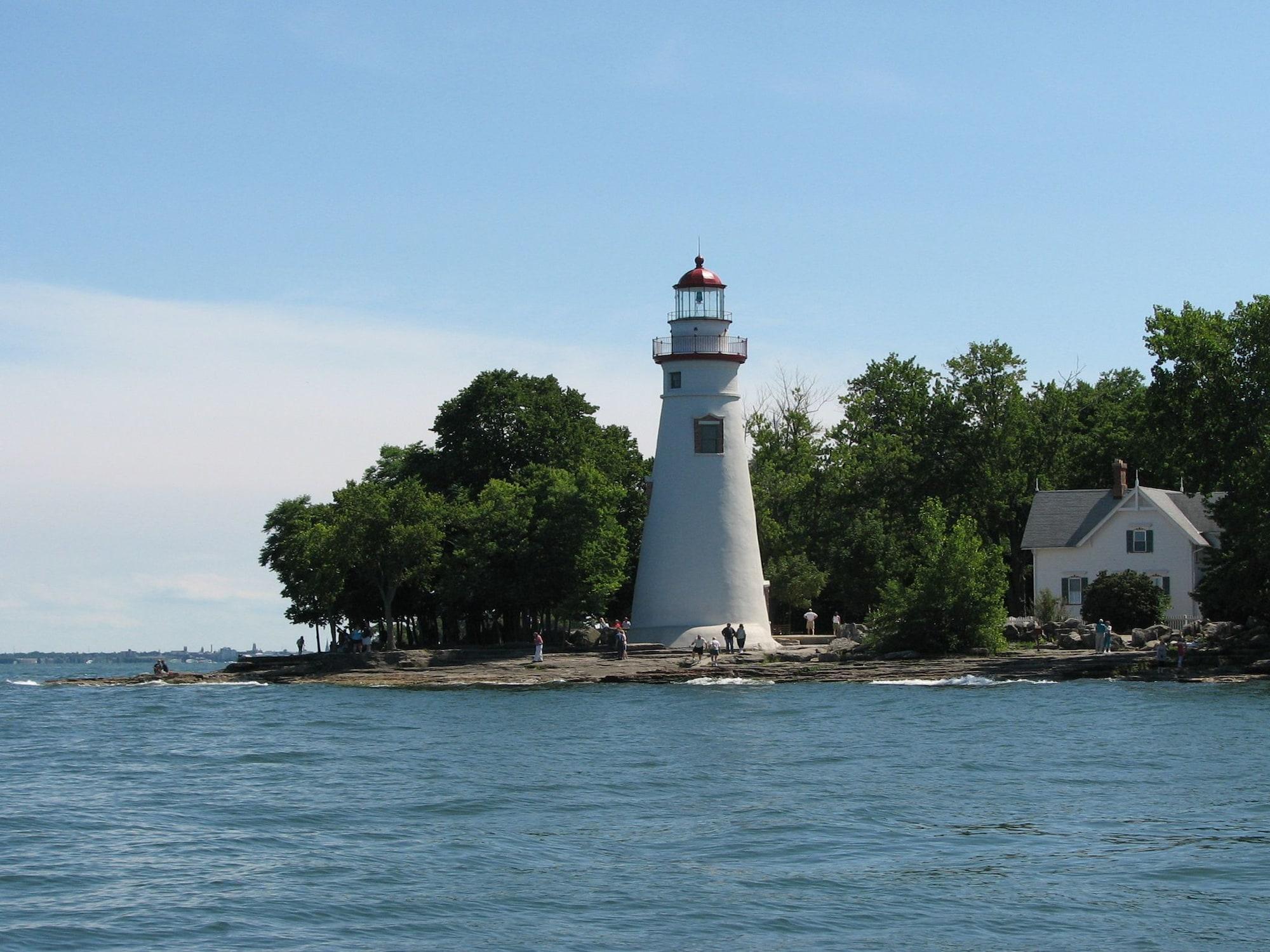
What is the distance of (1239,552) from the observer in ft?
161

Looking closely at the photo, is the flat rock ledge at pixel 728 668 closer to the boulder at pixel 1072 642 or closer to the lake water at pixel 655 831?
the boulder at pixel 1072 642

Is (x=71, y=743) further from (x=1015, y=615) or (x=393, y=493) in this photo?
(x=1015, y=615)

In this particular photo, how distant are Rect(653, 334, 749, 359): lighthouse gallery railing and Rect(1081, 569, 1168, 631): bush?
16.9 m

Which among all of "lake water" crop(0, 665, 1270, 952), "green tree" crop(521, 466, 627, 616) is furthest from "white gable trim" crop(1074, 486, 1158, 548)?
"lake water" crop(0, 665, 1270, 952)

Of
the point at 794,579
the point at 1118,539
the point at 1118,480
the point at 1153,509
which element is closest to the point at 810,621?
the point at 794,579

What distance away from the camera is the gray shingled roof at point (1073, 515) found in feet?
212

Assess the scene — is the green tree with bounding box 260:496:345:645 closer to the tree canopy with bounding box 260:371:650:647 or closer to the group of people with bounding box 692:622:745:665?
the tree canopy with bounding box 260:371:650:647

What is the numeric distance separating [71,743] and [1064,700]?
2476cm

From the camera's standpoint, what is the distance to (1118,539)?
6394 cm

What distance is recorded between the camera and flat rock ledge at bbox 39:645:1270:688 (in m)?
47.6

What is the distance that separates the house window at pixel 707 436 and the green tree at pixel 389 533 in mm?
10040

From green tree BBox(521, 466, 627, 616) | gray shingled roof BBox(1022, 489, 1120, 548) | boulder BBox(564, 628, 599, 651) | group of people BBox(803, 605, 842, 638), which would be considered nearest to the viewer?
green tree BBox(521, 466, 627, 616)

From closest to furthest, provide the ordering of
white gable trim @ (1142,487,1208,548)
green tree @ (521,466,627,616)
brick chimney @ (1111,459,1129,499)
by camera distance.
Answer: green tree @ (521,466,627,616) → white gable trim @ (1142,487,1208,548) → brick chimney @ (1111,459,1129,499)

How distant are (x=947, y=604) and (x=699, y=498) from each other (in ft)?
29.4
